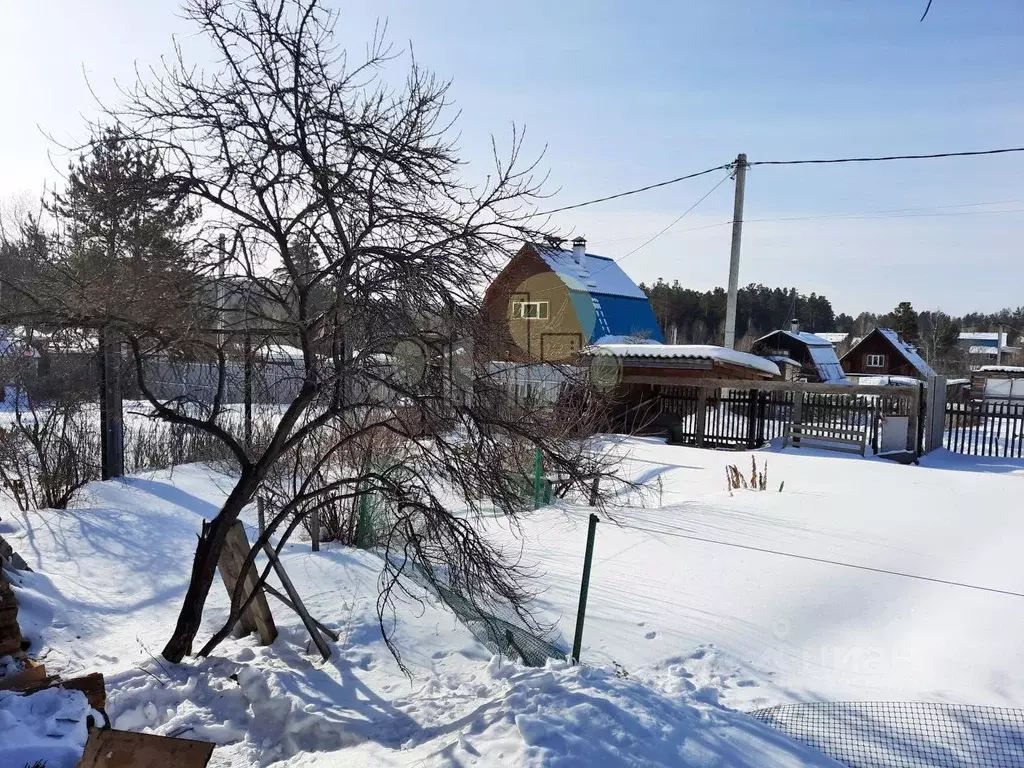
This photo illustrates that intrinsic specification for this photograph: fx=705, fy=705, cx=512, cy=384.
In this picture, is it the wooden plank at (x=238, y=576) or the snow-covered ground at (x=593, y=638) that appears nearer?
the snow-covered ground at (x=593, y=638)

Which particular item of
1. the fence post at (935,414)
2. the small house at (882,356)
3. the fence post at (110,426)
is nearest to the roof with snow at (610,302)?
the fence post at (935,414)

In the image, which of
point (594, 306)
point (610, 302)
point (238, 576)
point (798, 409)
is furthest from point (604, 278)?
point (238, 576)

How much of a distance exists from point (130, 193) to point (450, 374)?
2.33 metres

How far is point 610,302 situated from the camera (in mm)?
25562

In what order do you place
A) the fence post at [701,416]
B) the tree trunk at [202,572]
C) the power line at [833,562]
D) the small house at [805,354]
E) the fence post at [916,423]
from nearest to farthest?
the tree trunk at [202,572], the power line at [833,562], the fence post at [916,423], the fence post at [701,416], the small house at [805,354]

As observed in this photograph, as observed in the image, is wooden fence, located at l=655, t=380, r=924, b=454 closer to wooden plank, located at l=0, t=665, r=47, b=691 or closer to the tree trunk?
the tree trunk

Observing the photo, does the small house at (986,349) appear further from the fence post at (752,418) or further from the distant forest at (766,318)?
the fence post at (752,418)

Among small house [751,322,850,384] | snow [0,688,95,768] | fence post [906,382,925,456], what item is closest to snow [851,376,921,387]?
small house [751,322,850,384]

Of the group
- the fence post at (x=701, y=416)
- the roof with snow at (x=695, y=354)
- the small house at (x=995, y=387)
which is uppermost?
the roof with snow at (x=695, y=354)

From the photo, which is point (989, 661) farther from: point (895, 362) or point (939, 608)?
point (895, 362)

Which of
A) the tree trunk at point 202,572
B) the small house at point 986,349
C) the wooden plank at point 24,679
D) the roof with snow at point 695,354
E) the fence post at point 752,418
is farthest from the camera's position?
the small house at point 986,349

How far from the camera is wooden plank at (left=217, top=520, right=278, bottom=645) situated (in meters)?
5.55

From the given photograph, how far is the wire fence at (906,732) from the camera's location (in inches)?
145

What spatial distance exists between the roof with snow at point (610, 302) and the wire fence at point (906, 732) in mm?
18127
